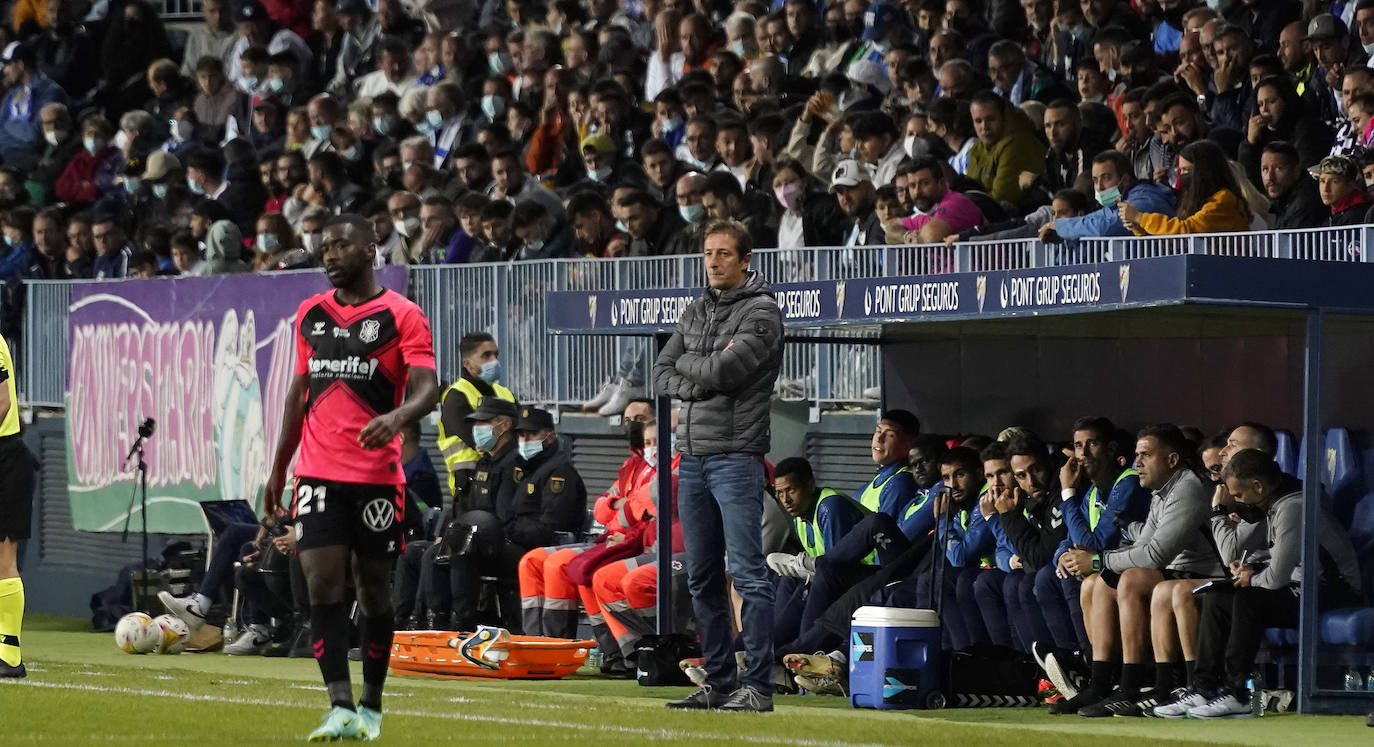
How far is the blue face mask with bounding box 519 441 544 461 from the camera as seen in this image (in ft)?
49.4

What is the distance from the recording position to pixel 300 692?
38.5ft

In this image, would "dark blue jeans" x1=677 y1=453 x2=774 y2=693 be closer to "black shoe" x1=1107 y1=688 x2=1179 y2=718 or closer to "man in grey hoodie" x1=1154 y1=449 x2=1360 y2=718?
"black shoe" x1=1107 y1=688 x2=1179 y2=718

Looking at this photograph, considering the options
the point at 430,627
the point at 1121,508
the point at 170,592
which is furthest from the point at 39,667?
the point at 1121,508

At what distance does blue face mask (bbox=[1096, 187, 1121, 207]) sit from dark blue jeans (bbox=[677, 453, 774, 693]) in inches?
152

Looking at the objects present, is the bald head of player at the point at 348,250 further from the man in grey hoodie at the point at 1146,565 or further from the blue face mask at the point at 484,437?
the blue face mask at the point at 484,437

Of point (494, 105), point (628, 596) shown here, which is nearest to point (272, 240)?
point (494, 105)

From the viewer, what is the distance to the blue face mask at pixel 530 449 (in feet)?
49.4

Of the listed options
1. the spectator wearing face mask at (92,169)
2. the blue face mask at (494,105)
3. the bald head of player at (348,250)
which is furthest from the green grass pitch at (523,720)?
the spectator wearing face mask at (92,169)

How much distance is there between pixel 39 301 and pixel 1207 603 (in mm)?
12693

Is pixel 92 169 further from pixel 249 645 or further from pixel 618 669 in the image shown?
pixel 618 669

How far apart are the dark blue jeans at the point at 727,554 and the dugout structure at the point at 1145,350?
5.12 ft

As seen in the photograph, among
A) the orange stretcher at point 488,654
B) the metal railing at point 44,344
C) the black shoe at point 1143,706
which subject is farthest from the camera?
the metal railing at point 44,344

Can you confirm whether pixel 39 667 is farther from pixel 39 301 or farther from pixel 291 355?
pixel 39 301

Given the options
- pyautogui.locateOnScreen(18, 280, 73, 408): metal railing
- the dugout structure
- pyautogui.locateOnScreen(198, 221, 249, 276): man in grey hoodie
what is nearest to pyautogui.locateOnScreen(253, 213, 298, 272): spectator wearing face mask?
pyautogui.locateOnScreen(198, 221, 249, 276): man in grey hoodie
